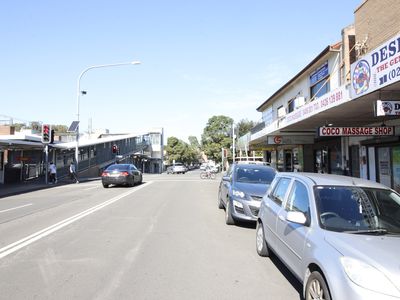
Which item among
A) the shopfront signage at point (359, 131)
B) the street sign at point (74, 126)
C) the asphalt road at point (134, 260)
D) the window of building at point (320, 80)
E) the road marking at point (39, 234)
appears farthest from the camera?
the street sign at point (74, 126)

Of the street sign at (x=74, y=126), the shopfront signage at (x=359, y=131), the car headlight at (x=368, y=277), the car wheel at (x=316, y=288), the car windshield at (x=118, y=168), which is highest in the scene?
the street sign at (x=74, y=126)

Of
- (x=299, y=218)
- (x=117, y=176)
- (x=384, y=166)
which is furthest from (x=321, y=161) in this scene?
(x=299, y=218)

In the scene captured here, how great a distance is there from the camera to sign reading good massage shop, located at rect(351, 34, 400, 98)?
27.9ft

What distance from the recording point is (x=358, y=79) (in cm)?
1020

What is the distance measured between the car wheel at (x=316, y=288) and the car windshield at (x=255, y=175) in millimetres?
7071

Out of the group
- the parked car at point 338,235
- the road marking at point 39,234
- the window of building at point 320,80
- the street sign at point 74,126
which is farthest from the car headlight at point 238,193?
the street sign at point 74,126

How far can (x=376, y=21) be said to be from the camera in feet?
49.6

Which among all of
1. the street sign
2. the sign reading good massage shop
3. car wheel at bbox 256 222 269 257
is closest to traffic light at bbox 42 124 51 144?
the street sign

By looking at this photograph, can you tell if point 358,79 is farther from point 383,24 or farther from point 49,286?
point 49,286

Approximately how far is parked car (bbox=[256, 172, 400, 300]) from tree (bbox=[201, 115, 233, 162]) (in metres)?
82.8

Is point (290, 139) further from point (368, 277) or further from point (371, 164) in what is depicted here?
point (368, 277)

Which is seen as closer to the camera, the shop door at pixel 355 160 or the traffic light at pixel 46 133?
the shop door at pixel 355 160

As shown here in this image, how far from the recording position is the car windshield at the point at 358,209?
4737 millimetres

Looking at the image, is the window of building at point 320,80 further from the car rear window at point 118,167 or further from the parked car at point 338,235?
the parked car at point 338,235
